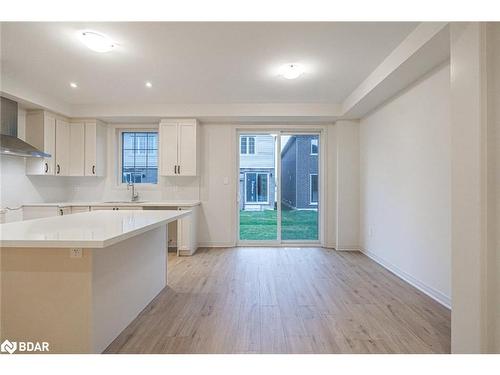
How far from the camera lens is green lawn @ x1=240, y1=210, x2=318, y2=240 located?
5090mm

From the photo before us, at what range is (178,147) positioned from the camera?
15.0ft

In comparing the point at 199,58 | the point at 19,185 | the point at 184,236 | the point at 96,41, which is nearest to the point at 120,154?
the point at 19,185

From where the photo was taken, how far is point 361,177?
15.1ft

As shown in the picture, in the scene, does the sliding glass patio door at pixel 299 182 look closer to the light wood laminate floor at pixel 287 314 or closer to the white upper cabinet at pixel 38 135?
the light wood laminate floor at pixel 287 314

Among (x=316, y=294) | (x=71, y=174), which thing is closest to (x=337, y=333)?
(x=316, y=294)

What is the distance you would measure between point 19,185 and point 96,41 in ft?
9.25

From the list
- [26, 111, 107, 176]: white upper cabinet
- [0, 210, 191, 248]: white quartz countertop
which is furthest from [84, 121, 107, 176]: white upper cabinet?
[0, 210, 191, 248]: white quartz countertop

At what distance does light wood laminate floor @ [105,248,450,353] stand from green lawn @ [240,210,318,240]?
1437 mm

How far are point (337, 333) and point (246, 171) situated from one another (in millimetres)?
3477

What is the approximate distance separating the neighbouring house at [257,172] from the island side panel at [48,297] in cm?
360

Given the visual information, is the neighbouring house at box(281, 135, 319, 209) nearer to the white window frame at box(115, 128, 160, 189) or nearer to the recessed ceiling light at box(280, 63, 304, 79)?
the recessed ceiling light at box(280, 63, 304, 79)

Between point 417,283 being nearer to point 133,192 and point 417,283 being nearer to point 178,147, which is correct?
point 178,147
